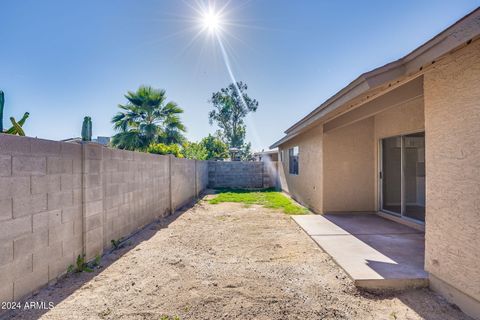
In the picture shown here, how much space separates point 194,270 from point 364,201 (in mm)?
5566

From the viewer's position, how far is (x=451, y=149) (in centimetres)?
256

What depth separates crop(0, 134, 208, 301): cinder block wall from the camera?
241 cm

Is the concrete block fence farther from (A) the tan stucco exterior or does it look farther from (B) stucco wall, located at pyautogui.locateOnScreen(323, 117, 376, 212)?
(B) stucco wall, located at pyautogui.locateOnScreen(323, 117, 376, 212)

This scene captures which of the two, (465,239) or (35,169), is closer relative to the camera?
(465,239)

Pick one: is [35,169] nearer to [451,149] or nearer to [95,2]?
[451,149]

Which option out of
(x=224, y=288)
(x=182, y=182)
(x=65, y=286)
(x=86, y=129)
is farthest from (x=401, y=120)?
(x=182, y=182)

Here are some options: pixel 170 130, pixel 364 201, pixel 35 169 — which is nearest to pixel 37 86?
pixel 170 130

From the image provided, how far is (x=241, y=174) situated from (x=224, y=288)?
13009mm

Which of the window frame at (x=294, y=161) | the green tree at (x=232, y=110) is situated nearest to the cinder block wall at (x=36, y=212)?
the window frame at (x=294, y=161)

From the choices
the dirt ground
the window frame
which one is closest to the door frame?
the dirt ground

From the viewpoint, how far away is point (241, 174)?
52.3ft

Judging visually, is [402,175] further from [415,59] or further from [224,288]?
[224,288]

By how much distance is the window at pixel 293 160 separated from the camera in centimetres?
1063

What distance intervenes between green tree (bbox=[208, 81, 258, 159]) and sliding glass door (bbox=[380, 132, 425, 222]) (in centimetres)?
2524
